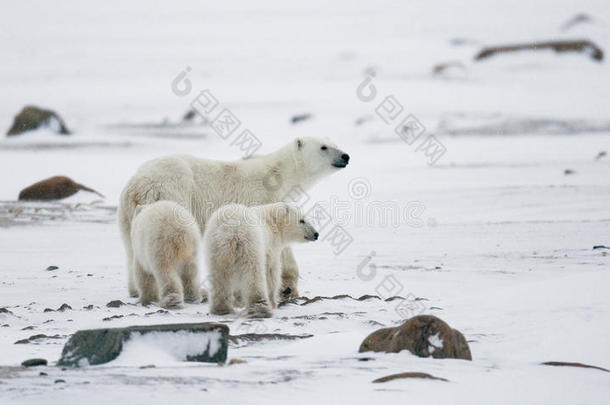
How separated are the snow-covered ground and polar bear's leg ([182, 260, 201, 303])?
0.29 meters

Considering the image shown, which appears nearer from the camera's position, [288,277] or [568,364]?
[568,364]

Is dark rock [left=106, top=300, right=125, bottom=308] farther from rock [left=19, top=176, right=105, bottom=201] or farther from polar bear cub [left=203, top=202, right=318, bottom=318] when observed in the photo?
rock [left=19, top=176, right=105, bottom=201]

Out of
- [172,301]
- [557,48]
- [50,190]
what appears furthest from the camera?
[557,48]

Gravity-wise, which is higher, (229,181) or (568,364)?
(229,181)

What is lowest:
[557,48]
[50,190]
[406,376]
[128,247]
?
[406,376]

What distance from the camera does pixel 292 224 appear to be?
5.98 metres

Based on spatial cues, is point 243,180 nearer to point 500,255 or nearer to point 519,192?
point 500,255

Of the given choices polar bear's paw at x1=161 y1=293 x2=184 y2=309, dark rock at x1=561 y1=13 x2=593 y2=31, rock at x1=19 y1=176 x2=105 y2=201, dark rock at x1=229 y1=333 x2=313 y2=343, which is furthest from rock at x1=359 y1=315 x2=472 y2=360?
dark rock at x1=561 y1=13 x2=593 y2=31

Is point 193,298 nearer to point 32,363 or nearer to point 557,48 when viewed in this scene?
point 32,363

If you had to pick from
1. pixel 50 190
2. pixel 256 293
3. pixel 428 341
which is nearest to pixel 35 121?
pixel 50 190

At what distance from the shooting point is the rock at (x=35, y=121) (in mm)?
16844

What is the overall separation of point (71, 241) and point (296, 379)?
5.49 m

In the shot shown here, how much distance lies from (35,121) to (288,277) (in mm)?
12184

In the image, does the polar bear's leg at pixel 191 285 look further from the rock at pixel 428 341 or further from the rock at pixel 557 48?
the rock at pixel 557 48
